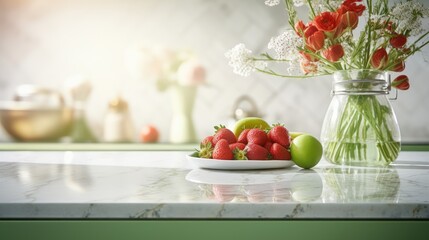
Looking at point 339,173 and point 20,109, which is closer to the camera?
point 339,173

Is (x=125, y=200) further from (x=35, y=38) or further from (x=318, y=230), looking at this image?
(x=35, y=38)

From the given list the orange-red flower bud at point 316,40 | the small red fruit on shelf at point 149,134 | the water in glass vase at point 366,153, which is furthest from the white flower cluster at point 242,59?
the small red fruit on shelf at point 149,134

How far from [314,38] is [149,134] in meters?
1.00

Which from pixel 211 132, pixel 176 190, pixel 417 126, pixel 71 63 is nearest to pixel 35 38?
pixel 71 63

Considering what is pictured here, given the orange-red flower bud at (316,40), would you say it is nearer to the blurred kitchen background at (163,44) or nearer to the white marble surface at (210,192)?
the white marble surface at (210,192)

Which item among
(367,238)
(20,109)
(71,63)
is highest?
(71,63)

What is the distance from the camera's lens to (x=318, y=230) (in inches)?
32.6

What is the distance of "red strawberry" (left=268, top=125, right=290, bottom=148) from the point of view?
51.6 inches

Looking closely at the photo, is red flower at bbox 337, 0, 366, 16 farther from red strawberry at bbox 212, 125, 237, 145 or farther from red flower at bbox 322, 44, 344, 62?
red strawberry at bbox 212, 125, 237, 145

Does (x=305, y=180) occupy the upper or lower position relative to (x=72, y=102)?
lower

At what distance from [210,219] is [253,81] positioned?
1307 millimetres

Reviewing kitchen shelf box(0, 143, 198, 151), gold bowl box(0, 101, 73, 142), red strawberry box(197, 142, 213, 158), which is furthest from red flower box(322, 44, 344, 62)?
gold bowl box(0, 101, 73, 142)

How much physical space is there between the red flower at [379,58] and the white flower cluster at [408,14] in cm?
7

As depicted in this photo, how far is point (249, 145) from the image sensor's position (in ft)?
4.19
